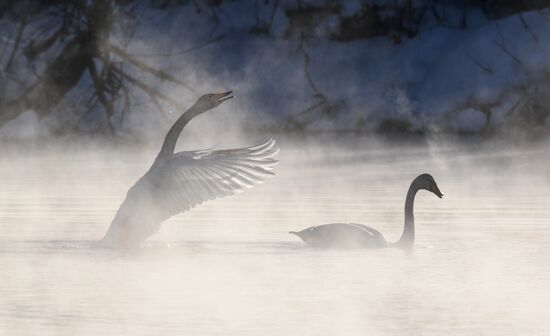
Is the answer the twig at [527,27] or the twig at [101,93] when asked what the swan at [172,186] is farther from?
the twig at [101,93]

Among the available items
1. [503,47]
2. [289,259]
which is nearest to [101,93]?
[503,47]

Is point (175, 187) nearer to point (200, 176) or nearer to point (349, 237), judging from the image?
point (200, 176)

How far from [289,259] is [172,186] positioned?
100 centimetres

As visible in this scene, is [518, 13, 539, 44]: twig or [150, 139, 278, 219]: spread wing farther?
[518, 13, 539, 44]: twig

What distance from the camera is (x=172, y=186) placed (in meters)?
10.1

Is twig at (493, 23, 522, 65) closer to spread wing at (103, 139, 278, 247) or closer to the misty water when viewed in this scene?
the misty water

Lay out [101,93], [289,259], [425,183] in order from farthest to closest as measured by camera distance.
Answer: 1. [101,93]
2. [425,183]
3. [289,259]

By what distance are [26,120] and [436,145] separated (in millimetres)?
5269

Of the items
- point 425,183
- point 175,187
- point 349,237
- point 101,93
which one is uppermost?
point 101,93

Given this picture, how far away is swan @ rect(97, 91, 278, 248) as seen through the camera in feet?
33.0

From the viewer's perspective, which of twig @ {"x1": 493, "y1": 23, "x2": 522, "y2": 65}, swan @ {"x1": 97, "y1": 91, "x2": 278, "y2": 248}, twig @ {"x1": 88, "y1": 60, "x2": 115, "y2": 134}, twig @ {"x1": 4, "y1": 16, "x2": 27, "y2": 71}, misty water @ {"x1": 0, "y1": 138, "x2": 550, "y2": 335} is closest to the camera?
misty water @ {"x1": 0, "y1": 138, "x2": 550, "y2": 335}

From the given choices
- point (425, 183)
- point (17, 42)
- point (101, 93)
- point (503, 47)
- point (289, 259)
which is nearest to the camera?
point (289, 259)

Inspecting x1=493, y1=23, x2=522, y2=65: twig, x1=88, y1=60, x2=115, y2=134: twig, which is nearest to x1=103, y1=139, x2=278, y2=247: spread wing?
x1=493, y1=23, x2=522, y2=65: twig

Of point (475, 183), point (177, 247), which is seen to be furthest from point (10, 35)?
point (177, 247)
